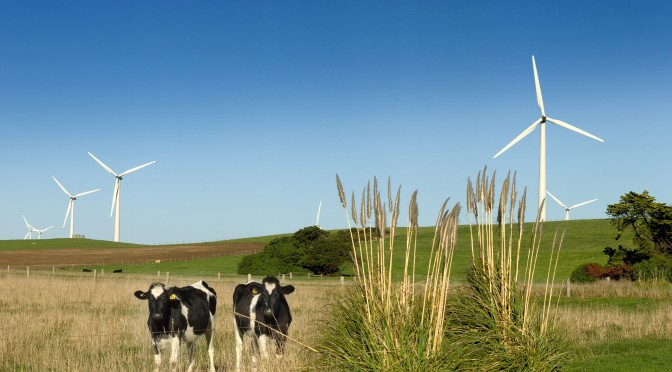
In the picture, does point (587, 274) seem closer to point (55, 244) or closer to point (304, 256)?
point (304, 256)

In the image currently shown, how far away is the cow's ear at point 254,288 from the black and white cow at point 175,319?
0.89m

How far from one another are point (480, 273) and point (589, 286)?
28.4 m

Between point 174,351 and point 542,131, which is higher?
point 542,131

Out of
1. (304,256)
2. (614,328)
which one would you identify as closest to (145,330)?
(614,328)

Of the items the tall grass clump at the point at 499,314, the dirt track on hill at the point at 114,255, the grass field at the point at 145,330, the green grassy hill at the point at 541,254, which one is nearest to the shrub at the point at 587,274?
the grass field at the point at 145,330

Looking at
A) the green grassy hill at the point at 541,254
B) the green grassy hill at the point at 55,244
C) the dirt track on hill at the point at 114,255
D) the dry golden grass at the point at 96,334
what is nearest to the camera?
the dry golden grass at the point at 96,334

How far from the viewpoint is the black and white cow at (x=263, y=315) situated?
1164 cm

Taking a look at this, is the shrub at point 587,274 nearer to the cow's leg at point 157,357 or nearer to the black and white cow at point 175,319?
the black and white cow at point 175,319

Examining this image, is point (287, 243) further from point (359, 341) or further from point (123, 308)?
point (359, 341)

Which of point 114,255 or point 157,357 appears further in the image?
point 114,255

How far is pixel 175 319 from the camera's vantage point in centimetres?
1165

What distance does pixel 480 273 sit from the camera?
10602 millimetres

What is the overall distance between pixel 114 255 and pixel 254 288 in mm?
91250

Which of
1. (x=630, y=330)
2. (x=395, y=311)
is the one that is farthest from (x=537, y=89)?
(x=395, y=311)
